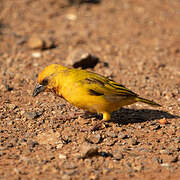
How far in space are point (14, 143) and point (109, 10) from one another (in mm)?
8811

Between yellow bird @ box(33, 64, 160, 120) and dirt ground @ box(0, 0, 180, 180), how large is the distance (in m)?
0.50

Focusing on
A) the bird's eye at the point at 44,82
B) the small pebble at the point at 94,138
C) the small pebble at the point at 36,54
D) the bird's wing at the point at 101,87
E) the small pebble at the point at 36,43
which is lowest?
the small pebble at the point at 94,138

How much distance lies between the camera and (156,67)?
943 cm

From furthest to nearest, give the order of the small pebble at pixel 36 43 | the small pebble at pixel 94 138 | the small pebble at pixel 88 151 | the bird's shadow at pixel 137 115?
the small pebble at pixel 36 43, the bird's shadow at pixel 137 115, the small pebble at pixel 94 138, the small pebble at pixel 88 151

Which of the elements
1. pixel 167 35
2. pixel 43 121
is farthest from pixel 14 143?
pixel 167 35

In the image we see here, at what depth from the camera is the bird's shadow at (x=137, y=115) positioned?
267 inches

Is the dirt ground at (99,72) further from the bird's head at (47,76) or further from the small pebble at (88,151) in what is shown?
the bird's head at (47,76)

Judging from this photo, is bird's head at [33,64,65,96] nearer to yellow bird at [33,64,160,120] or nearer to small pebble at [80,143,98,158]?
yellow bird at [33,64,160,120]

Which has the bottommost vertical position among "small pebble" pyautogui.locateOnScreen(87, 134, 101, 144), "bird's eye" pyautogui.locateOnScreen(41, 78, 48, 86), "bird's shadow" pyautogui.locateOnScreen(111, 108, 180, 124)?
"bird's shadow" pyautogui.locateOnScreen(111, 108, 180, 124)

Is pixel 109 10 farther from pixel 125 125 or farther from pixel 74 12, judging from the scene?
pixel 125 125

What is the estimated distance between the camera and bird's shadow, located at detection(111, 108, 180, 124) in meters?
6.78

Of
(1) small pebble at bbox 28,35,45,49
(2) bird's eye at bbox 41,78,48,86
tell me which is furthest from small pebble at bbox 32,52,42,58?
(2) bird's eye at bbox 41,78,48,86

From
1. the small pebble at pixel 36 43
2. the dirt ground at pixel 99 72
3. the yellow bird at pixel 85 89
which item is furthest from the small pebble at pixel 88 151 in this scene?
the small pebble at pixel 36 43

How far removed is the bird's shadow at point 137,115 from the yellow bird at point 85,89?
1.61 feet
